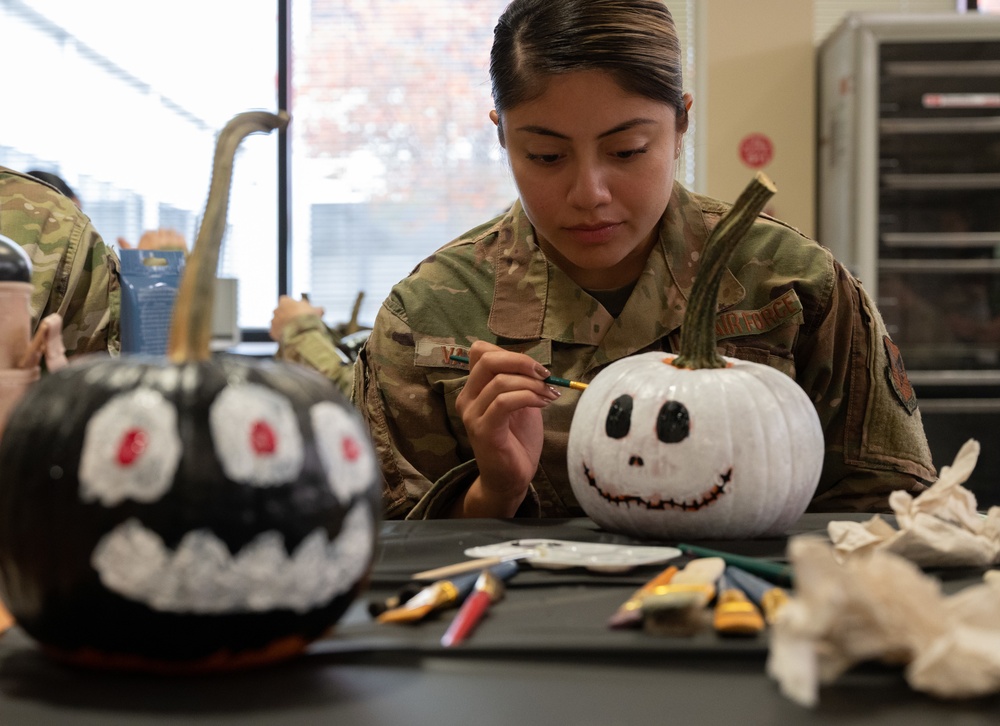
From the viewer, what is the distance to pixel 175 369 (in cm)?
55

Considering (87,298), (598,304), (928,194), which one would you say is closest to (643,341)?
(598,304)

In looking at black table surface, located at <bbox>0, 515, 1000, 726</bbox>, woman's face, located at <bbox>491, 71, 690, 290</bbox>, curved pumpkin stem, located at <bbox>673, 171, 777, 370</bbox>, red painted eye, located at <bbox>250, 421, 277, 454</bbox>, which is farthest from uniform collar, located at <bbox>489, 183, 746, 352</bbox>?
red painted eye, located at <bbox>250, 421, 277, 454</bbox>

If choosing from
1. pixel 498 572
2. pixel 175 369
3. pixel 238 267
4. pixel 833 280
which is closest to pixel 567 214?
pixel 833 280

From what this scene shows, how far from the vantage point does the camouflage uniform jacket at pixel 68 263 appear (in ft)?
4.96

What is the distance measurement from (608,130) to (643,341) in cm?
31

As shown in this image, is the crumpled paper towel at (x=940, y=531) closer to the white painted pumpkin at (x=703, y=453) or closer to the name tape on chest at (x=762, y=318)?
the white painted pumpkin at (x=703, y=453)

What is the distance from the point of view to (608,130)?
123cm

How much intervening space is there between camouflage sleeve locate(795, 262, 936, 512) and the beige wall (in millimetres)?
2675

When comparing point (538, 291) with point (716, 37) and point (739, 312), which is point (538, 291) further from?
point (716, 37)

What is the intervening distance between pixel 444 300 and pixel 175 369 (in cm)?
95

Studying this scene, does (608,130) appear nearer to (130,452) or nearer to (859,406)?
(859,406)

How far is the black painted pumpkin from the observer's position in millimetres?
502

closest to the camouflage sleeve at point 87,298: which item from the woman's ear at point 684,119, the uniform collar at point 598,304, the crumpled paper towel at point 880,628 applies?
the uniform collar at point 598,304

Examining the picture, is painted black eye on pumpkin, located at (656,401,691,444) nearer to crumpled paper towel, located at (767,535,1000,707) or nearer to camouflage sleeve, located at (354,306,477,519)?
crumpled paper towel, located at (767,535,1000,707)
